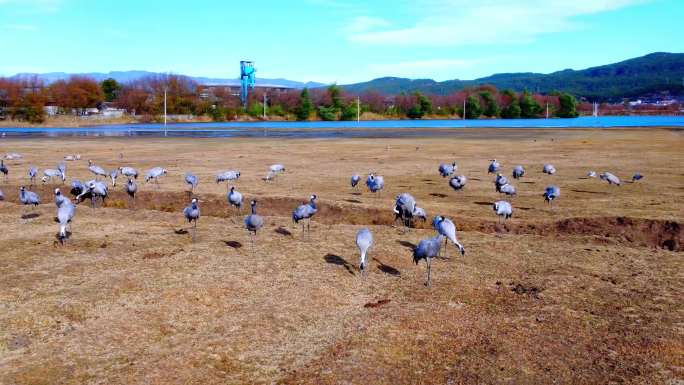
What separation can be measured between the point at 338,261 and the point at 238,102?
143m

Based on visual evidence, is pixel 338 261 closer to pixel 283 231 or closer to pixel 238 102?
pixel 283 231

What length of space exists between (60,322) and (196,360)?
2709 millimetres

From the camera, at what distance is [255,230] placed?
48.5 ft

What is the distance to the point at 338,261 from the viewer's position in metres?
13.2

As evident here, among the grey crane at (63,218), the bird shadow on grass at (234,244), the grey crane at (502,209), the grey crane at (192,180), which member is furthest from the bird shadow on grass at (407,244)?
the grey crane at (192,180)

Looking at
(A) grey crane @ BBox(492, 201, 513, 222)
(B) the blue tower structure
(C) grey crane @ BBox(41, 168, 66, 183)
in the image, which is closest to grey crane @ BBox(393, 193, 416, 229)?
(A) grey crane @ BBox(492, 201, 513, 222)

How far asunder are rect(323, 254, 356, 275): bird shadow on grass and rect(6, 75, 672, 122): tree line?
110 metres

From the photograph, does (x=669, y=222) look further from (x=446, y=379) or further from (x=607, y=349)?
(x=446, y=379)

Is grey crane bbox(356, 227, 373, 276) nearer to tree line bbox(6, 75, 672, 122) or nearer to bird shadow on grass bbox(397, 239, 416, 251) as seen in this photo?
bird shadow on grass bbox(397, 239, 416, 251)

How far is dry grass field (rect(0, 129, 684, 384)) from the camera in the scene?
27.3 feet

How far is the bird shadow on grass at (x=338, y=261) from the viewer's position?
12805 mm

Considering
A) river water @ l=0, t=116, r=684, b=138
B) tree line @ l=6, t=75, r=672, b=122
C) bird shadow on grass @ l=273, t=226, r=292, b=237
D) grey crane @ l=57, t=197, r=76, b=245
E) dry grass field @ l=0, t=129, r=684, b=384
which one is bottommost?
dry grass field @ l=0, t=129, r=684, b=384

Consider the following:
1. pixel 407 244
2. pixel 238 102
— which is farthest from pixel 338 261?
pixel 238 102

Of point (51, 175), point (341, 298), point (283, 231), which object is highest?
point (51, 175)
